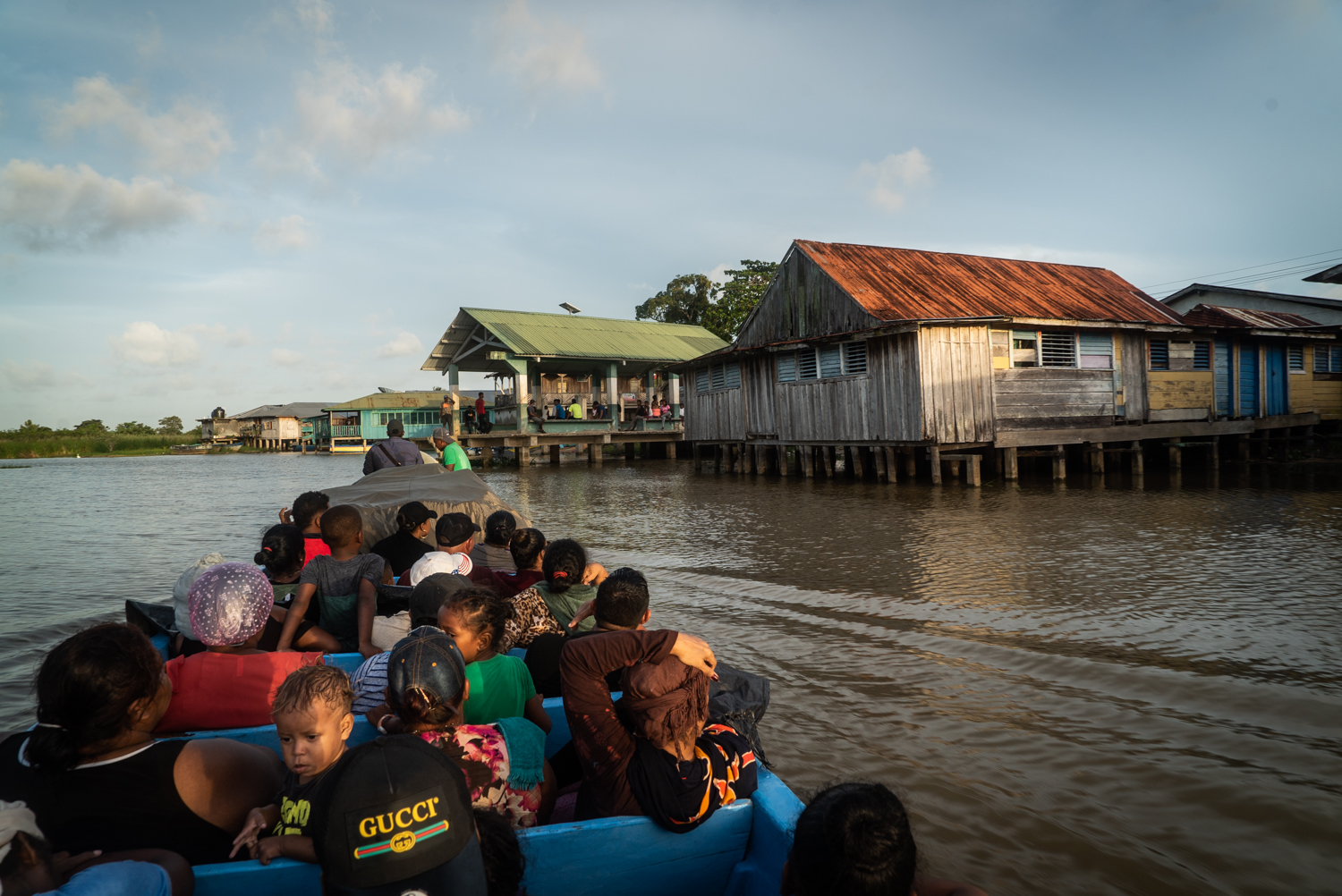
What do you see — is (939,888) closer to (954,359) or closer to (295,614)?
(295,614)

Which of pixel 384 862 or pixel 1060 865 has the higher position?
pixel 384 862

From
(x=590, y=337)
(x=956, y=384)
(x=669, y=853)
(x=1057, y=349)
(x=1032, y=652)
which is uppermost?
(x=590, y=337)

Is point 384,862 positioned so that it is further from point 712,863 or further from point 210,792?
point 712,863

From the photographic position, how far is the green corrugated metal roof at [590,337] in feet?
94.9

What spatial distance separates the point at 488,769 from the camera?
2.35 m

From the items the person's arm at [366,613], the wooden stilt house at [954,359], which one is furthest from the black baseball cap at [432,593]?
the wooden stilt house at [954,359]

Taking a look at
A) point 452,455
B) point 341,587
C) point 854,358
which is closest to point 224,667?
point 341,587

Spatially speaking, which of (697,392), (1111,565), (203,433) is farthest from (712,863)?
(203,433)

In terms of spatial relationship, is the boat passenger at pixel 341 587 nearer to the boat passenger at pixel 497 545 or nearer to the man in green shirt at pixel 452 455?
the boat passenger at pixel 497 545

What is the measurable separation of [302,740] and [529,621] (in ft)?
5.89

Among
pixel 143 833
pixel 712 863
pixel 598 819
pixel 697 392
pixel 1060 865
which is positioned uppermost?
pixel 697 392

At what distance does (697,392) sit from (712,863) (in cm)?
2348

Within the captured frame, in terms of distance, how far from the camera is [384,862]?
1641mm

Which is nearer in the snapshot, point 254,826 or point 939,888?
point 939,888
